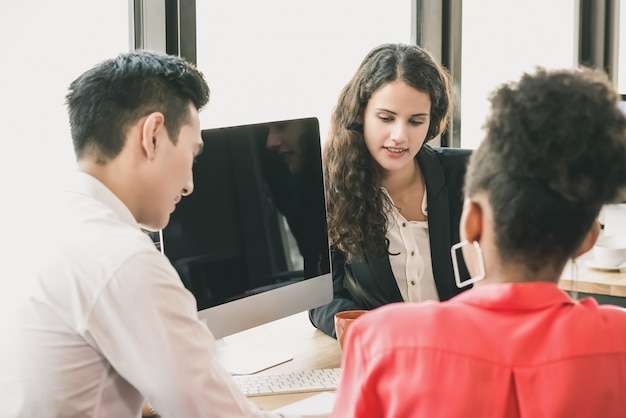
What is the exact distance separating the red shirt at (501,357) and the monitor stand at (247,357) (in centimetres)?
75

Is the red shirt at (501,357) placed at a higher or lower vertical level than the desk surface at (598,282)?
higher

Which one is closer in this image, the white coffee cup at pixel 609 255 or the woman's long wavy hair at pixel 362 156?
the woman's long wavy hair at pixel 362 156

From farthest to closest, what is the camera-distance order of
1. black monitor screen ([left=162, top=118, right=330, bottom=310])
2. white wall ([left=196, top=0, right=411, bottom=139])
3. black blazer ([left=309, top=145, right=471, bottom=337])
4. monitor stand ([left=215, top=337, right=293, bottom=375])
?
1. white wall ([left=196, top=0, right=411, bottom=139])
2. black blazer ([left=309, top=145, right=471, bottom=337])
3. monitor stand ([left=215, top=337, right=293, bottom=375])
4. black monitor screen ([left=162, top=118, right=330, bottom=310])

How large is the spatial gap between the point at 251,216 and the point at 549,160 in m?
0.82

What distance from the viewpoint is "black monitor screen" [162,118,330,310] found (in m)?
1.55

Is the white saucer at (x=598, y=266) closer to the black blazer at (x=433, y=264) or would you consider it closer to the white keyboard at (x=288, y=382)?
the black blazer at (x=433, y=264)

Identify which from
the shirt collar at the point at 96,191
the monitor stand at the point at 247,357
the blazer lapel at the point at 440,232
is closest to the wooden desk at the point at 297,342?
the monitor stand at the point at 247,357

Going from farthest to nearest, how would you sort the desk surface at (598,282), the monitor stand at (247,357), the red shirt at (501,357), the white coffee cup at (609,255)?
1. the white coffee cup at (609,255)
2. the desk surface at (598,282)
3. the monitor stand at (247,357)
4. the red shirt at (501,357)

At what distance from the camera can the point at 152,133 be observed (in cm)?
126

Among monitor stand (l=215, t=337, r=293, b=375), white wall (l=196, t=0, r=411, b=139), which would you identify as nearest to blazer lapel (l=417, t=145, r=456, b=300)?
monitor stand (l=215, t=337, r=293, b=375)

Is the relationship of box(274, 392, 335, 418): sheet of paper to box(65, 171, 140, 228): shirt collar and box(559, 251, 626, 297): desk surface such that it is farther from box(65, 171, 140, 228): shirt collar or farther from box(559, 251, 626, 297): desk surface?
box(559, 251, 626, 297): desk surface

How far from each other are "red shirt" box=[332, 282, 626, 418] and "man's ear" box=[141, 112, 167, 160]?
484 mm

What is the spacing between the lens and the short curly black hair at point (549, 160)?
931mm

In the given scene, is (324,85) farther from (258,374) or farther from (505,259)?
(505,259)
